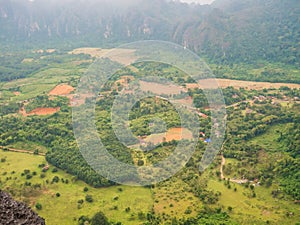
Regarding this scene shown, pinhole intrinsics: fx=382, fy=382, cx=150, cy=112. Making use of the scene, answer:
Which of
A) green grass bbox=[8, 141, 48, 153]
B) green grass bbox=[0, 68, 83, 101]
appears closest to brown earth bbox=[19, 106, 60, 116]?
green grass bbox=[0, 68, 83, 101]

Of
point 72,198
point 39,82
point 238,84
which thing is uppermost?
point 238,84

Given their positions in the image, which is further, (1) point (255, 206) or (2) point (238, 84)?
(2) point (238, 84)

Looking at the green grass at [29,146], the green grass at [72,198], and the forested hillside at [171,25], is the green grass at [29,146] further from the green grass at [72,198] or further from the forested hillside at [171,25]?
the forested hillside at [171,25]

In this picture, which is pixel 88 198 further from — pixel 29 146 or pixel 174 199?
pixel 29 146

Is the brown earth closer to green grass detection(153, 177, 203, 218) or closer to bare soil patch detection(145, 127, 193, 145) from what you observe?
bare soil patch detection(145, 127, 193, 145)

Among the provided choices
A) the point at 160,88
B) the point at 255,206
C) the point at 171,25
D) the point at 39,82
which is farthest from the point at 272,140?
the point at 171,25

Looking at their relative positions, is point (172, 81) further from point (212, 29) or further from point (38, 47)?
point (38, 47)

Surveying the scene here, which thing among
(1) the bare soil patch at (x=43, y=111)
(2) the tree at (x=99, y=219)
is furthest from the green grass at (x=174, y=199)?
(1) the bare soil patch at (x=43, y=111)
